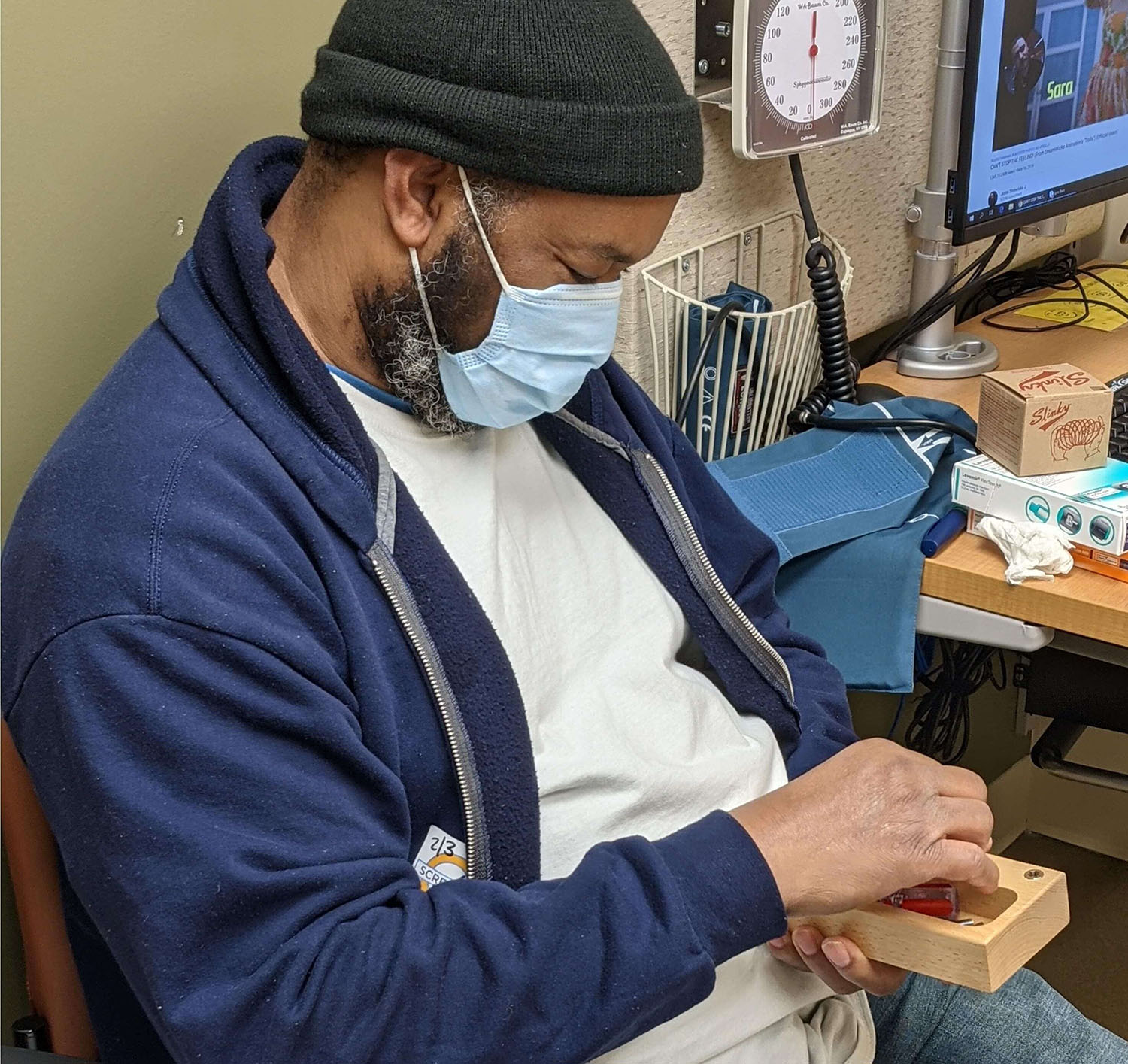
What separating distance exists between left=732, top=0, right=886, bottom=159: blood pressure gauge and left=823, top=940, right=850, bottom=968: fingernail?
0.90 m

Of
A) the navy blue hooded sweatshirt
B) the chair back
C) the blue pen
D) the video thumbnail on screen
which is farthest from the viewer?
the video thumbnail on screen

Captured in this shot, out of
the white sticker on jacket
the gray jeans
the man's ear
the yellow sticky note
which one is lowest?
the gray jeans

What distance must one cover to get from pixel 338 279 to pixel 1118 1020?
1.76 m

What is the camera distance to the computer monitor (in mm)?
1620

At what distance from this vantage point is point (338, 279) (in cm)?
105

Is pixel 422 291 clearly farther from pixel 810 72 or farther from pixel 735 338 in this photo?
pixel 810 72

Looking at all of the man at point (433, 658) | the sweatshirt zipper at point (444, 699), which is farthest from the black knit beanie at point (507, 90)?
the sweatshirt zipper at point (444, 699)

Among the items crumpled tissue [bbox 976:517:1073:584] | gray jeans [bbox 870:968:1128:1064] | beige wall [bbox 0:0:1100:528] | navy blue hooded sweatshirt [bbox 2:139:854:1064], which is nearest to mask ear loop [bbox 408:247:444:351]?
navy blue hooded sweatshirt [bbox 2:139:854:1064]

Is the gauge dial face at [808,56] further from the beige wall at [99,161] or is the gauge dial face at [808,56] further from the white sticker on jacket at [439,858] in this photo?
the white sticker on jacket at [439,858]

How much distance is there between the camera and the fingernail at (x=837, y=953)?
1041 millimetres

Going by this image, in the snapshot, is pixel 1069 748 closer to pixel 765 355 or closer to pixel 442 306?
pixel 765 355

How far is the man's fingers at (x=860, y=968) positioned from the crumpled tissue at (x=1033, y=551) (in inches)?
16.4

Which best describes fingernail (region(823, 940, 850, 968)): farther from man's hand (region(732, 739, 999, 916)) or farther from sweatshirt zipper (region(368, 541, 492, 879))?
sweatshirt zipper (region(368, 541, 492, 879))

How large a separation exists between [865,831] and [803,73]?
0.95 meters
